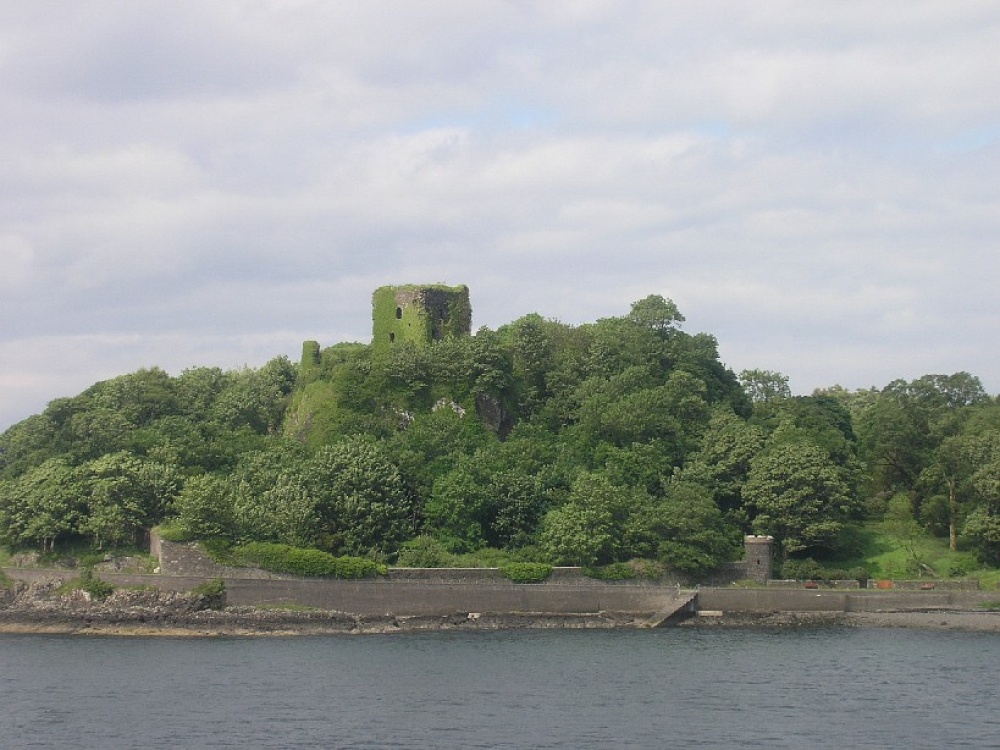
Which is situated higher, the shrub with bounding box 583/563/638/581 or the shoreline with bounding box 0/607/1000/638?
the shrub with bounding box 583/563/638/581

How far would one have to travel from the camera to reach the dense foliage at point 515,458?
6238 centimetres

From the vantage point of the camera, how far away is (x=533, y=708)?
136ft

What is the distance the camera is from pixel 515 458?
67.8 m

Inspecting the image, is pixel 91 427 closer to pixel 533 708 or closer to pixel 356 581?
pixel 356 581

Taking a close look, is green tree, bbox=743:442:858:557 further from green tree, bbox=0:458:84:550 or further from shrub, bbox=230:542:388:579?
green tree, bbox=0:458:84:550

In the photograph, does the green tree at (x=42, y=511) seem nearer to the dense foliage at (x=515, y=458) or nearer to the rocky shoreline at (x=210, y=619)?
the dense foliage at (x=515, y=458)

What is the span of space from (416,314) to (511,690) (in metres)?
39.1

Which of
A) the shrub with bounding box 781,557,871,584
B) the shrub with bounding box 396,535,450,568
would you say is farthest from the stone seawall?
the shrub with bounding box 781,557,871,584

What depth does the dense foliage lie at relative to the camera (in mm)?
62375

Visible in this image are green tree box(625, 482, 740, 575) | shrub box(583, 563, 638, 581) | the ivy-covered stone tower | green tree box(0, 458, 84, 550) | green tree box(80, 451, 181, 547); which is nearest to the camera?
shrub box(583, 563, 638, 581)

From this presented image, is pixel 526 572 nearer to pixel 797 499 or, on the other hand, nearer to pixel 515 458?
pixel 515 458

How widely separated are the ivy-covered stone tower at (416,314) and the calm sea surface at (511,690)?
1052 inches

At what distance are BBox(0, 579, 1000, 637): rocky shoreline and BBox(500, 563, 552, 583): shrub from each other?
4.82ft

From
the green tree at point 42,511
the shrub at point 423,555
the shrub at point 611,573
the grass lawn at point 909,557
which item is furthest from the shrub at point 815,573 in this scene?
the green tree at point 42,511
